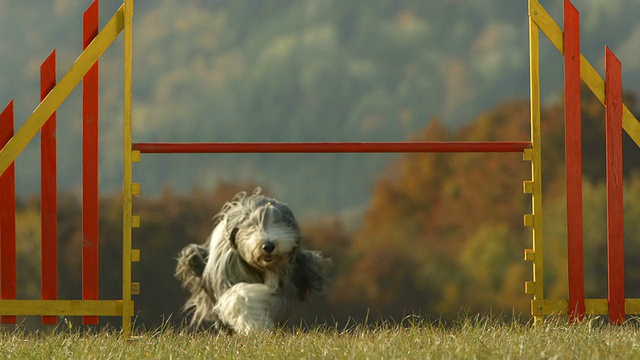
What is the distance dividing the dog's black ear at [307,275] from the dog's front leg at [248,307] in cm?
48

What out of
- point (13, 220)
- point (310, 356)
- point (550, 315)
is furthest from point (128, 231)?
point (550, 315)

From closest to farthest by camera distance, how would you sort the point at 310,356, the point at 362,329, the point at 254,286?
the point at 310,356 < the point at 362,329 < the point at 254,286

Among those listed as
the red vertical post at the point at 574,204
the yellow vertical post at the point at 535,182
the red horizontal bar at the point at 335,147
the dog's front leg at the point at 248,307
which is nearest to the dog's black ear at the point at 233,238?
the dog's front leg at the point at 248,307

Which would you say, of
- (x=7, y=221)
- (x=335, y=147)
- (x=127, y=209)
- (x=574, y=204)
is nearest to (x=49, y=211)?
(x=7, y=221)

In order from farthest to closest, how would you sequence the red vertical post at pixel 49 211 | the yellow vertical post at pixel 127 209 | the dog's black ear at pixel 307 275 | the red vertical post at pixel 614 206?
the dog's black ear at pixel 307 275 < the red vertical post at pixel 49 211 < the red vertical post at pixel 614 206 < the yellow vertical post at pixel 127 209

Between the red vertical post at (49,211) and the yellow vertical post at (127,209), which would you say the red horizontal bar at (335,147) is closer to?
the yellow vertical post at (127,209)

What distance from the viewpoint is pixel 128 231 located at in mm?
5516

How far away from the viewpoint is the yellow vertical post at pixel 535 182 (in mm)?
5508

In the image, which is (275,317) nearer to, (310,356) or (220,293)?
(220,293)

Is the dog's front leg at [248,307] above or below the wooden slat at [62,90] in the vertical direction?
below

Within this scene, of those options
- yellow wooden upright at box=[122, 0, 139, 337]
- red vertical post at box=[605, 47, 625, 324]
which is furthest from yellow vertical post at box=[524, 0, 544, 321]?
yellow wooden upright at box=[122, 0, 139, 337]

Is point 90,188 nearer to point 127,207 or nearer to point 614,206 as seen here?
point 127,207

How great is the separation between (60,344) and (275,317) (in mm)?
1792

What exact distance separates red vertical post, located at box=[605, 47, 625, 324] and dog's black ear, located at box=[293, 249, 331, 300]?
1999mm
